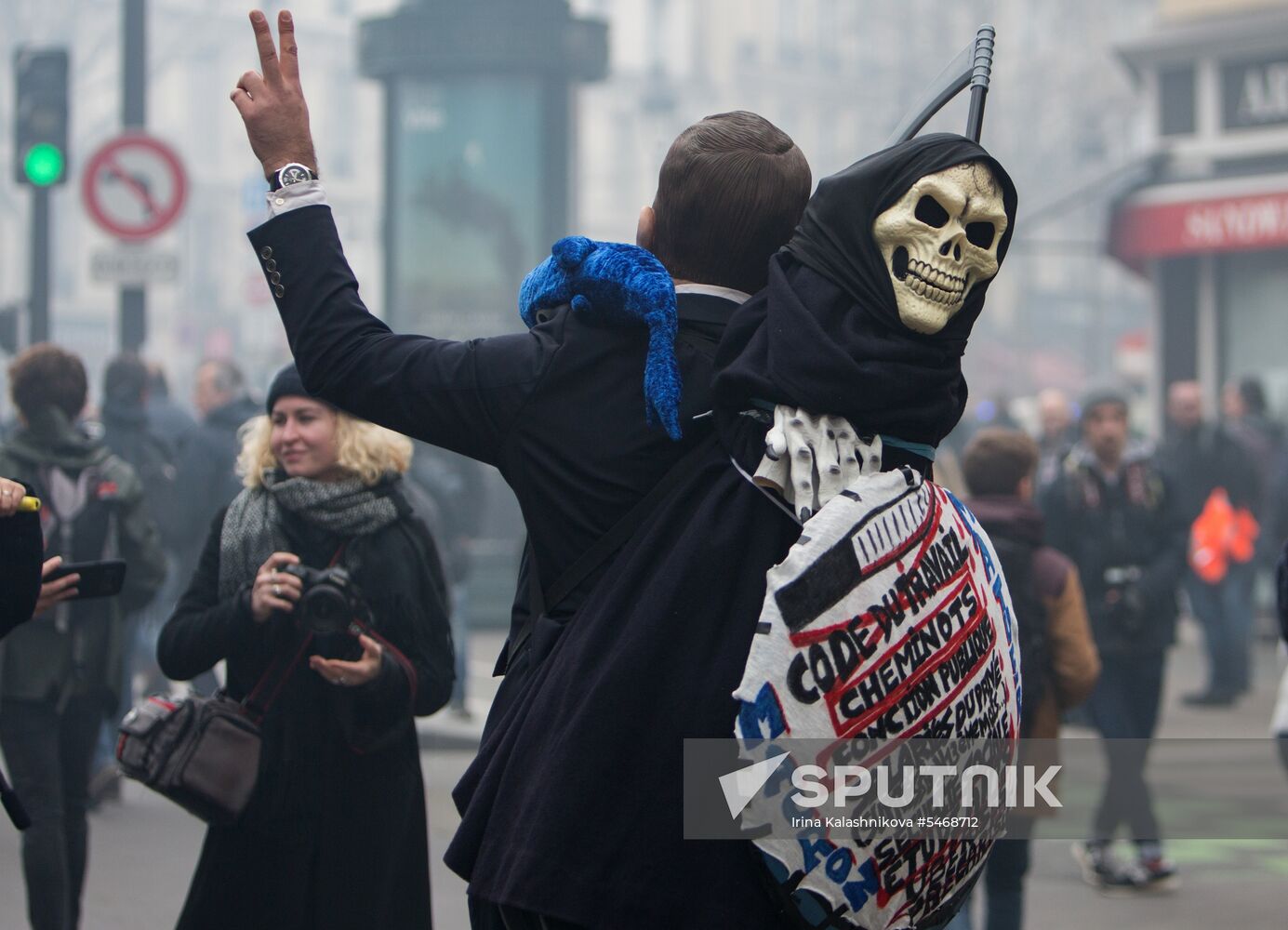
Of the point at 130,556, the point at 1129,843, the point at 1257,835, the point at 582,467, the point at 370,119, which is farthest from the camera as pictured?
the point at 370,119

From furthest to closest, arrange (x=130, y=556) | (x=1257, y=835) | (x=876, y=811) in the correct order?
(x=1257, y=835), (x=130, y=556), (x=876, y=811)

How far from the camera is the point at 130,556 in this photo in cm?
636

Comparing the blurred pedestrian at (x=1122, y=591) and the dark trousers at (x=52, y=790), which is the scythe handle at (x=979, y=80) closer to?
the dark trousers at (x=52, y=790)

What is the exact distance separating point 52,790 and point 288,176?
3296 millimetres

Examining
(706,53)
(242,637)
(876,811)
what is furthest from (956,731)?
(706,53)

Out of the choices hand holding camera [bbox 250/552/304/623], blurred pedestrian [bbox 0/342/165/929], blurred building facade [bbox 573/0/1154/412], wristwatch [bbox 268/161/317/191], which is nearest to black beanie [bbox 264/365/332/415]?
hand holding camera [bbox 250/552/304/623]

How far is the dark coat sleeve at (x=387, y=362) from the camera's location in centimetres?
255

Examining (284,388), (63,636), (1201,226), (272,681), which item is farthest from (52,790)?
(1201,226)

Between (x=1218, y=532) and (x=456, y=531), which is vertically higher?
(x=456, y=531)

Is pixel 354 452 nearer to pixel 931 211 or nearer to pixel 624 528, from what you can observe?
pixel 624 528

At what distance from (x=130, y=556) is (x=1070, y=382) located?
5533 centimetres

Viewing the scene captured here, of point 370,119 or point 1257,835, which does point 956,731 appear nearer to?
point 1257,835

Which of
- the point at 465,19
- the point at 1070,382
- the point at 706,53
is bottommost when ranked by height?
the point at 1070,382

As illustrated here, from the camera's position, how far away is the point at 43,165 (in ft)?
37.7
